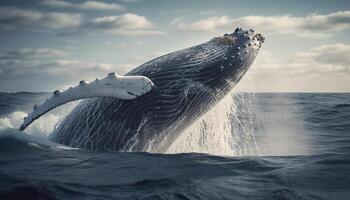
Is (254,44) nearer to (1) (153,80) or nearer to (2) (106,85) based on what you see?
(1) (153,80)

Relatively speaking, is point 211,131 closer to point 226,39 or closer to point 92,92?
point 226,39

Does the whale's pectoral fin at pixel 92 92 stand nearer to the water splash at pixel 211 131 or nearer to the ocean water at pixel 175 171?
the ocean water at pixel 175 171

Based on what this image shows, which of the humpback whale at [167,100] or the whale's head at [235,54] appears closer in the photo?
the humpback whale at [167,100]

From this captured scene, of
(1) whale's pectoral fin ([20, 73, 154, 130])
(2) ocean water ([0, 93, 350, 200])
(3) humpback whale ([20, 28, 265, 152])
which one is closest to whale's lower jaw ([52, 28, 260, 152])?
(3) humpback whale ([20, 28, 265, 152])

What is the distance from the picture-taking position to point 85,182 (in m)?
6.94

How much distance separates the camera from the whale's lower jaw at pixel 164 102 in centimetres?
834

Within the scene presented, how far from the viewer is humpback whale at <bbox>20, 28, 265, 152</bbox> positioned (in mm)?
8352

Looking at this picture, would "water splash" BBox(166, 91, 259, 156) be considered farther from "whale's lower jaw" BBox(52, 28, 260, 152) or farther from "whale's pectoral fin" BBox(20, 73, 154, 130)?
"whale's pectoral fin" BBox(20, 73, 154, 130)

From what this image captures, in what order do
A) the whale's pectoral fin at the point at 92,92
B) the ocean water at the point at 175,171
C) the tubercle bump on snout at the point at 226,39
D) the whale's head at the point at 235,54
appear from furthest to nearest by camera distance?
the tubercle bump on snout at the point at 226,39
the whale's head at the point at 235,54
the whale's pectoral fin at the point at 92,92
the ocean water at the point at 175,171

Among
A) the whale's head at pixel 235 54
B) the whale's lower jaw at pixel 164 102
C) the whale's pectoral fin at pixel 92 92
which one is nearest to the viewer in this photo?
the whale's pectoral fin at pixel 92 92

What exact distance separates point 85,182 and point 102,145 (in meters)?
1.75

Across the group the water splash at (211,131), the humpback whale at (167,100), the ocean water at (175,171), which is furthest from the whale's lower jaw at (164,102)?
the water splash at (211,131)

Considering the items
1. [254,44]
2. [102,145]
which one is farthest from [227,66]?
[102,145]

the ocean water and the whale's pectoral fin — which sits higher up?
the whale's pectoral fin
